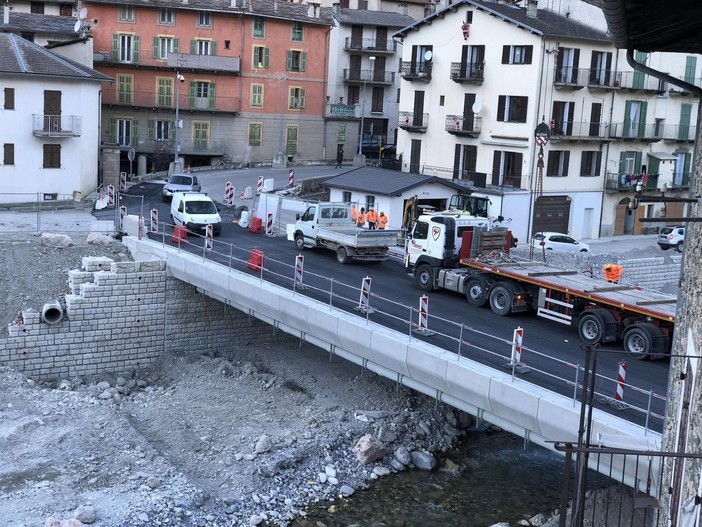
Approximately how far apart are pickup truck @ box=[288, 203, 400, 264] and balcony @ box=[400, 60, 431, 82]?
18.2 metres

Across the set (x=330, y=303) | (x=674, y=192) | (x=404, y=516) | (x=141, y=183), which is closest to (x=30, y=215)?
(x=141, y=183)

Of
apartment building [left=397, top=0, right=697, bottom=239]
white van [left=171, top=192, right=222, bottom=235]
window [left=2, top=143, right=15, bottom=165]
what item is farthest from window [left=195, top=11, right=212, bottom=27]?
white van [left=171, top=192, right=222, bottom=235]

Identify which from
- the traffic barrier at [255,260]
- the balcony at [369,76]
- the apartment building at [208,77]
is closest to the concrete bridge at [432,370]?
the traffic barrier at [255,260]

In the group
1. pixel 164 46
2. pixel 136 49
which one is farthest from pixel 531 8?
pixel 136 49

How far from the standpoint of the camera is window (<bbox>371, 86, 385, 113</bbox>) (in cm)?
Result: 7344

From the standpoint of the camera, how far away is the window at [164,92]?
63.8m

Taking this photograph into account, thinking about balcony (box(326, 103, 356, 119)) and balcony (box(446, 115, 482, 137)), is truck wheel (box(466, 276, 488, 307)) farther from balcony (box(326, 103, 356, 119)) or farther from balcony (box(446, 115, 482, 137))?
balcony (box(326, 103, 356, 119))

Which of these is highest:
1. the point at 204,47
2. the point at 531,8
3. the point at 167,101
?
the point at 531,8

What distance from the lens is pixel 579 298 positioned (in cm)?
2466

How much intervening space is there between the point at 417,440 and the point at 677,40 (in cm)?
1767

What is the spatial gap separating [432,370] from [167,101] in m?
47.7

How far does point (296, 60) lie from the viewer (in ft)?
223

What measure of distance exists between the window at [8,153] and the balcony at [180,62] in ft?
58.1

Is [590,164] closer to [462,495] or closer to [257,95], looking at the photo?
[257,95]
